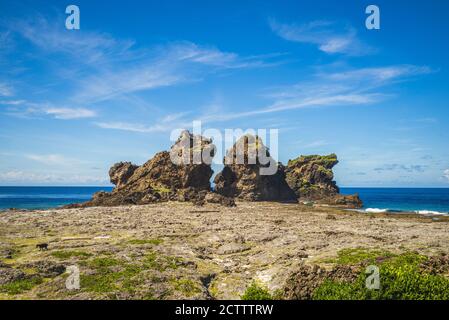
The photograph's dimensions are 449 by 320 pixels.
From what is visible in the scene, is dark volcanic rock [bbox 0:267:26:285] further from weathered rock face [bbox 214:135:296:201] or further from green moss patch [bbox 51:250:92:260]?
weathered rock face [bbox 214:135:296:201]

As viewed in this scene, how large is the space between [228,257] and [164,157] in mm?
72515

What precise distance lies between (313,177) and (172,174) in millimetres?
67733

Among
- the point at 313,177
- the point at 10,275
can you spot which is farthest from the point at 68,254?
the point at 313,177

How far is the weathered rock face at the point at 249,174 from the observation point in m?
105

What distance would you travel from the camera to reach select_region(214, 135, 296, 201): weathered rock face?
105438mm

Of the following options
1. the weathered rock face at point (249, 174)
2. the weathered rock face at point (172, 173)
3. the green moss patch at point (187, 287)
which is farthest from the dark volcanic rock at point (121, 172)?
the green moss patch at point (187, 287)

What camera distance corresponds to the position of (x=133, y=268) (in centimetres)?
2339

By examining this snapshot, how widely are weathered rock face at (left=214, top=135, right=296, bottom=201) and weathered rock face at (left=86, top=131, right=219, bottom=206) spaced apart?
9282 mm

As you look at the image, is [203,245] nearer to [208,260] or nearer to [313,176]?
[208,260]

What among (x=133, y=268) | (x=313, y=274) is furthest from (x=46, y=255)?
(x=313, y=274)

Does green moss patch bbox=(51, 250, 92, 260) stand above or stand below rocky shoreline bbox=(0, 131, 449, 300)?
above

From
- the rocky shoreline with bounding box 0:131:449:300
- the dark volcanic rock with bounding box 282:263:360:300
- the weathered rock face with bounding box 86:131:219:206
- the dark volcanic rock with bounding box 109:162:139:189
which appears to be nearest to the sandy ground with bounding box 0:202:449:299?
the rocky shoreline with bounding box 0:131:449:300

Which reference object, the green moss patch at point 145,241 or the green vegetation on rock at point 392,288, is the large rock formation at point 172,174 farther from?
the green vegetation on rock at point 392,288
